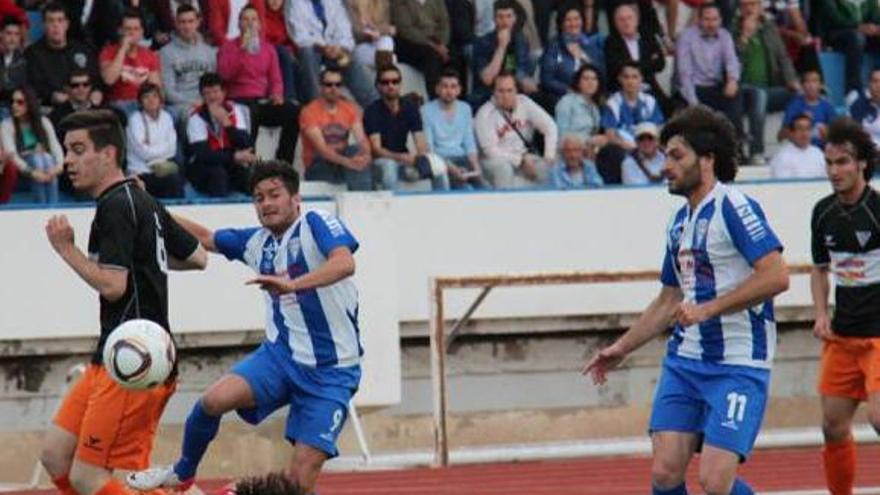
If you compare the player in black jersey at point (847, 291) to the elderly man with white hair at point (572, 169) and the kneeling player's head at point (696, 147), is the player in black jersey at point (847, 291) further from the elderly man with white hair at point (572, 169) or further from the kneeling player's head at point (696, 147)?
the elderly man with white hair at point (572, 169)

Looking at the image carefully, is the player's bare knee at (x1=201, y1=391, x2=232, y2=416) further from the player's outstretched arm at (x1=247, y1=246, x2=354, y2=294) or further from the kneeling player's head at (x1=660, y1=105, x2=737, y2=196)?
the kneeling player's head at (x1=660, y1=105, x2=737, y2=196)

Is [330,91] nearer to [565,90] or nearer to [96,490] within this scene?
[565,90]

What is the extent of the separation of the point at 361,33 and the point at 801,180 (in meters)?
3.60

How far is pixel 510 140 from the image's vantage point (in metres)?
→ 18.2

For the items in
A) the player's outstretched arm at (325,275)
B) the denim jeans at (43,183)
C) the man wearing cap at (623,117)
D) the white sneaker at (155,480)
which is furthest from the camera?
the man wearing cap at (623,117)

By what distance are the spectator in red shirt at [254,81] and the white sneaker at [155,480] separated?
21.4ft

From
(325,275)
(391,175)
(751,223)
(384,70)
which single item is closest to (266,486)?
(751,223)

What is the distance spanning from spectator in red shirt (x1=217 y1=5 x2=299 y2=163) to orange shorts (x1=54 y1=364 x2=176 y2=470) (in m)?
7.35

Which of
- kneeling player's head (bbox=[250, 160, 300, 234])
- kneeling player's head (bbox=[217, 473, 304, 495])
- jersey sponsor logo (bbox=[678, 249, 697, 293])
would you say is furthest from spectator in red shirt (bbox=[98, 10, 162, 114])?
kneeling player's head (bbox=[217, 473, 304, 495])

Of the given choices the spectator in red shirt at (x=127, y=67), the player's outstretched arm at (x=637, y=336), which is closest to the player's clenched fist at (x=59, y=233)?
the player's outstretched arm at (x=637, y=336)

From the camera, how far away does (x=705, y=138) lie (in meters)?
10.1

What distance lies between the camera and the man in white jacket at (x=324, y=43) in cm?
1811

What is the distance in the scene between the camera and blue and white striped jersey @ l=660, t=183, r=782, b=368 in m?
10.0

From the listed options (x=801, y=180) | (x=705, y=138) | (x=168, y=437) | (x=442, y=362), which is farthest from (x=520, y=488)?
(x=705, y=138)
